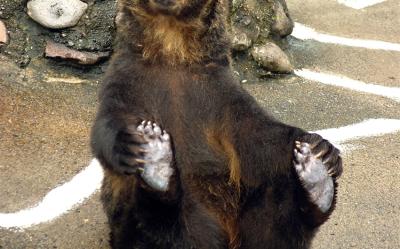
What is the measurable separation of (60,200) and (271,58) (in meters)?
2.82

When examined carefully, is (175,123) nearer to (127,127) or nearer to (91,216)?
(127,127)

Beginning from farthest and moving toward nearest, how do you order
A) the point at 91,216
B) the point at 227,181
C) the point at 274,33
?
the point at 274,33 → the point at 91,216 → the point at 227,181

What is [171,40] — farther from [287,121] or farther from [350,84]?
[350,84]

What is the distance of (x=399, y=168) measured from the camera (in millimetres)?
5211

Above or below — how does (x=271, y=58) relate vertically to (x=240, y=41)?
below

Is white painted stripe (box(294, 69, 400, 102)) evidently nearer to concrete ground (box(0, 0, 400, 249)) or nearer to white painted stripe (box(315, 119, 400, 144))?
concrete ground (box(0, 0, 400, 249))

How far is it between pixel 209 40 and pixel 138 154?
3.64 ft

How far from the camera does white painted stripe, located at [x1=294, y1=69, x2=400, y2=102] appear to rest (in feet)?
21.3

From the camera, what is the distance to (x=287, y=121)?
18.9 feet

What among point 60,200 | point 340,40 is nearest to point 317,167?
point 60,200

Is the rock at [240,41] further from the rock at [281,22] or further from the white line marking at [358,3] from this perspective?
the white line marking at [358,3]

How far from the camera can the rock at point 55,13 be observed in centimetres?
573

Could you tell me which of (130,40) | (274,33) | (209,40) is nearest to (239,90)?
(209,40)

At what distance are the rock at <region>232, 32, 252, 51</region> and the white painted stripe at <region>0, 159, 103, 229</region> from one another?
2130 mm
